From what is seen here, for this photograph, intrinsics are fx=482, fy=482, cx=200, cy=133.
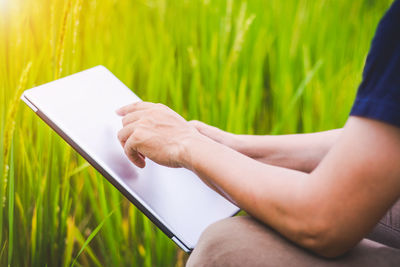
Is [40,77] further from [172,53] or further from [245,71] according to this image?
[245,71]

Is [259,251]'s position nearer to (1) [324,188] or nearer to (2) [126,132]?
(1) [324,188]

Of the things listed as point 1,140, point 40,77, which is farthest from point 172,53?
point 1,140

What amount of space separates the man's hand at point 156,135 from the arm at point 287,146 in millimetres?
167

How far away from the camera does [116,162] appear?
0.95m

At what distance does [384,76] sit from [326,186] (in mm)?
163

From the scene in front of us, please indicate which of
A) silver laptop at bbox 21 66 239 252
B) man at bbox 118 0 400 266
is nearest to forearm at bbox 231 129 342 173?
silver laptop at bbox 21 66 239 252

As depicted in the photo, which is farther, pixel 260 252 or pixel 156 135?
pixel 156 135

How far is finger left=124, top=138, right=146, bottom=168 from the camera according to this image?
90cm

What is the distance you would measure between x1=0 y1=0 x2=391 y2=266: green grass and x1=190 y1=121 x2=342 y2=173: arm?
321 millimetres

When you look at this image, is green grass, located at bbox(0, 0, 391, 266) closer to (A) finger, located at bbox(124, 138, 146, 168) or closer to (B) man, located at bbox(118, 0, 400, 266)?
(A) finger, located at bbox(124, 138, 146, 168)

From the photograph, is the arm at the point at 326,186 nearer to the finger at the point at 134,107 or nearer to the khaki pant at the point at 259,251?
the khaki pant at the point at 259,251

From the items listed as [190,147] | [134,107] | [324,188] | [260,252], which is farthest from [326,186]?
[134,107]

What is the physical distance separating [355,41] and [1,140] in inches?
52.8

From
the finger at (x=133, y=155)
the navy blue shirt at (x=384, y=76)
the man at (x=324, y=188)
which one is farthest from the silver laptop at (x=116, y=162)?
the navy blue shirt at (x=384, y=76)
